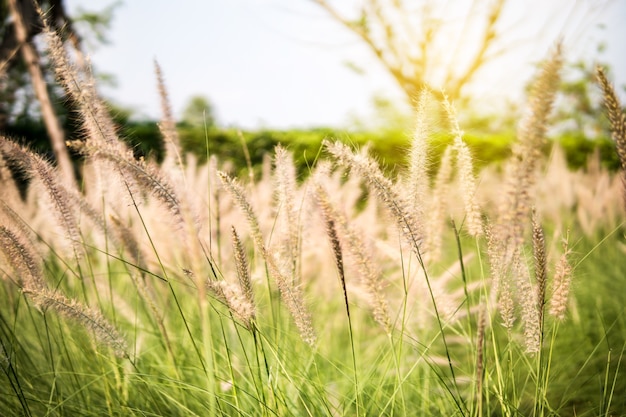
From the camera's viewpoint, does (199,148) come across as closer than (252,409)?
No

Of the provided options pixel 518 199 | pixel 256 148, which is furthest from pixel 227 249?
pixel 256 148

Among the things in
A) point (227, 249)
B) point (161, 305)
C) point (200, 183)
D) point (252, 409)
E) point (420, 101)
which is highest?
point (420, 101)

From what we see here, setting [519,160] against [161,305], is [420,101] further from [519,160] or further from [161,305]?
[161,305]

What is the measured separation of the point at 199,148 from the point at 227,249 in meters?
8.11

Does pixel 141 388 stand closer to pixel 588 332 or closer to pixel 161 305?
pixel 161 305

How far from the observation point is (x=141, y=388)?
156 cm

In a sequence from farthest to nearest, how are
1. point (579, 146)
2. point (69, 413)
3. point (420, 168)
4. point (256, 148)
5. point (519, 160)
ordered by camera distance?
1. point (579, 146)
2. point (256, 148)
3. point (69, 413)
4. point (420, 168)
5. point (519, 160)

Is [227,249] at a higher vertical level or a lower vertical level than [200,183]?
lower

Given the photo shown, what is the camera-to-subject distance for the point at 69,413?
4.82ft

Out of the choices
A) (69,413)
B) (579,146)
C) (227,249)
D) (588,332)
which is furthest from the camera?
(579,146)

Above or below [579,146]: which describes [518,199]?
above

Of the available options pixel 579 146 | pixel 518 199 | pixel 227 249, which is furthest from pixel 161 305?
pixel 579 146

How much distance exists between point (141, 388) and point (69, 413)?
0.23 meters

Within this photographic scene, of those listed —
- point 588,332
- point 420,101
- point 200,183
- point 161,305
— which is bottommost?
point 588,332
